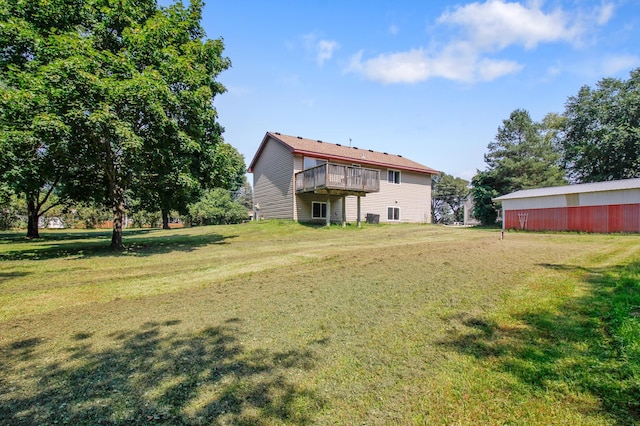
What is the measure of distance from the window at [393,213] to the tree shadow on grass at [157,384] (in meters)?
21.7

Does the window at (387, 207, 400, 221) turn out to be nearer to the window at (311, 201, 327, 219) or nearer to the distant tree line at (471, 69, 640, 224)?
the window at (311, 201, 327, 219)

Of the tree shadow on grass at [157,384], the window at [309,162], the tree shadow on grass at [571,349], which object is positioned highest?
the window at [309,162]

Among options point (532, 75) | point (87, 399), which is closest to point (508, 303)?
point (87, 399)

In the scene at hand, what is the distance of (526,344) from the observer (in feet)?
10.6

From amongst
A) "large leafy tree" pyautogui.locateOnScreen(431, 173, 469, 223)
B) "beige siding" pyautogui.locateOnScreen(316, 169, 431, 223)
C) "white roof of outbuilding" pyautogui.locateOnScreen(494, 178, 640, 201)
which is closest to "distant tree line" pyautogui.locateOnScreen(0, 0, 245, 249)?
"beige siding" pyautogui.locateOnScreen(316, 169, 431, 223)

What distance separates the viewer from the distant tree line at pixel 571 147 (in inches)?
1048

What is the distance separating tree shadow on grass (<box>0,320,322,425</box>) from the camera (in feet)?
7.43

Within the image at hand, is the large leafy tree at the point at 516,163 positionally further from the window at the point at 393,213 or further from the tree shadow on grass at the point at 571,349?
the tree shadow on grass at the point at 571,349

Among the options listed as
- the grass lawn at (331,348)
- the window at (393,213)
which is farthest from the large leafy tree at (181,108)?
the window at (393,213)

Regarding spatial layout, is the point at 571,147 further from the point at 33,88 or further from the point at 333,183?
the point at 33,88

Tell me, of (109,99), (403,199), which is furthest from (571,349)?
(403,199)

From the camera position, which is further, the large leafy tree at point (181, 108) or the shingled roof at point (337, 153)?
the shingled roof at point (337, 153)

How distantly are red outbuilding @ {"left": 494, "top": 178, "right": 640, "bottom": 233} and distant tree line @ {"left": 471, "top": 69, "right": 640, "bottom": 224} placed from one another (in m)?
9.15

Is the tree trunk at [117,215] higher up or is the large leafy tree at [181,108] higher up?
the large leafy tree at [181,108]
